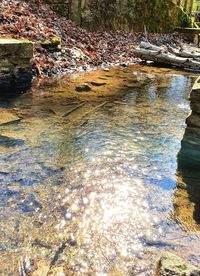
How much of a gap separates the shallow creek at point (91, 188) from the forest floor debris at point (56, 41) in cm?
278

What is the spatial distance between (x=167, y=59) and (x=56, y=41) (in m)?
3.87

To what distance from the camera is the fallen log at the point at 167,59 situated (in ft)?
37.3

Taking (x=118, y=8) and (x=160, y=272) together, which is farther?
(x=118, y=8)

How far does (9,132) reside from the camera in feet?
16.4

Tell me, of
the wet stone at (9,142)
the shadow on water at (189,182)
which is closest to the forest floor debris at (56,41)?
the wet stone at (9,142)

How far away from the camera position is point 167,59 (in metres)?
11.6

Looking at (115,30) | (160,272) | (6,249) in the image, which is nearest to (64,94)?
(6,249)

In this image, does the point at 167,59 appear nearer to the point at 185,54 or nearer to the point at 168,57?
the point at 168,57

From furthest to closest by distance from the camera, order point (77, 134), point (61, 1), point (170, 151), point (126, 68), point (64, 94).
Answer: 1. point (61, 1)
2. point (126, 68)
3. point (64, 94)
4. point (77, 134)
5. point (170, 151)

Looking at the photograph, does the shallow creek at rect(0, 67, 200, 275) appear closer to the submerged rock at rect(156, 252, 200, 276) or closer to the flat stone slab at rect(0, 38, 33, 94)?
the submerged rock at rect(156, 252, 200, 276)

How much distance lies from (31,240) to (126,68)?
8.69 meters

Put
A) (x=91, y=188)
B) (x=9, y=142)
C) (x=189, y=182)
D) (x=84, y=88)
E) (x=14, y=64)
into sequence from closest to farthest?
(x=91, y=188) < (x=189, y=182) < (x=9, y=142) < (x=14, y=64) < (x=84, y=88)

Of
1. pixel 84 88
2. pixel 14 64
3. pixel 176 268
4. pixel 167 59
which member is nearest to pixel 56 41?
pixel 84 88

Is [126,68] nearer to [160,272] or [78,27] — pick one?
[78,27]
